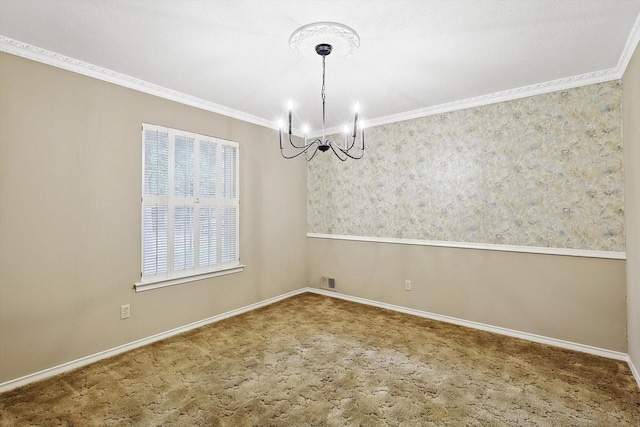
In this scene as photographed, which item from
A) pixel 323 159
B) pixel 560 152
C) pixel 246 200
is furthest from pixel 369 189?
pixel 560 152

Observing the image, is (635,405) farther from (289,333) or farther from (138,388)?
(138,388)

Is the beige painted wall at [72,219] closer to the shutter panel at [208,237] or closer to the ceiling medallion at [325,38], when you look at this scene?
the shutter panel at [208,237]

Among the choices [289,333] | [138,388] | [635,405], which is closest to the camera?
[635,405]

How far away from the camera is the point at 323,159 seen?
16.6 ft

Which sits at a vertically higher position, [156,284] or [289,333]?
[156,284]

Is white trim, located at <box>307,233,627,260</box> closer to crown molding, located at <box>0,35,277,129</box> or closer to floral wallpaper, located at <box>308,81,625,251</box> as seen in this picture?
floral wallpaper, located at <box>308,81,625,251</box>

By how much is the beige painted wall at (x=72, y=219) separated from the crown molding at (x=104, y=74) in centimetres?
5

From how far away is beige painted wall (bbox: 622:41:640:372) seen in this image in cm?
242

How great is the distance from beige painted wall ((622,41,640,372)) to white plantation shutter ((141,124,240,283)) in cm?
387

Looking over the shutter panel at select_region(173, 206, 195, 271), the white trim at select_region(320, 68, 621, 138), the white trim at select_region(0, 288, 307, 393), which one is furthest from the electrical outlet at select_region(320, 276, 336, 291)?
the white trim at select_region(320, 68, 621, 138)

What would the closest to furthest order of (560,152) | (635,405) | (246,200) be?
(635,405) → (560,152) → (246,200)

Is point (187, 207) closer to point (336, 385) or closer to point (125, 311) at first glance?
point (125, 311)

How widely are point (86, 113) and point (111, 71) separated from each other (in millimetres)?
454

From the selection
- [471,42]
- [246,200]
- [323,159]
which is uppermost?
[471,42]
